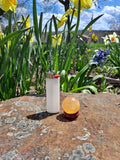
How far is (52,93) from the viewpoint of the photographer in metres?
1.08

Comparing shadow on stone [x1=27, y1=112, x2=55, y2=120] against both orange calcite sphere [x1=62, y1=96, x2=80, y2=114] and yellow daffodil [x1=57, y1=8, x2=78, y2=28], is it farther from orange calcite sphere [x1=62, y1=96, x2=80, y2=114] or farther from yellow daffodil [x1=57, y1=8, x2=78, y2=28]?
yellow daffodil [x1=57, y1=8, x2=78, y2=28]

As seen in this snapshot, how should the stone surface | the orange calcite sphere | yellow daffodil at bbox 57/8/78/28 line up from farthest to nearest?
yellow daffodil at bbox 57/8/78/28 → the orange calcite sphere → the stone surface

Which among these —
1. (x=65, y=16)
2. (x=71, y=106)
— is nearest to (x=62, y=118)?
(x=71, y=106)

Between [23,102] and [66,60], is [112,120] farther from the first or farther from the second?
[66,60]

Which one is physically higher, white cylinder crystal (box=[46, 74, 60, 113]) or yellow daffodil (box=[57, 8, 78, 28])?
yellow daffodil (box=[57, 8, 78, 28])

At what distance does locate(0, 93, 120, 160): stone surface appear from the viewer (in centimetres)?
75

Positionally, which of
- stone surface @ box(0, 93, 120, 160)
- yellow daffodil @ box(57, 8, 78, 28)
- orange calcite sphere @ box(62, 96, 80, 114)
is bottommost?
stone surface @ box(0, 93, 120, 160)

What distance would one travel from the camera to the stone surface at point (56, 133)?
75 centimetres

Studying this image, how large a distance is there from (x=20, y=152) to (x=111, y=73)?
8.86 ft

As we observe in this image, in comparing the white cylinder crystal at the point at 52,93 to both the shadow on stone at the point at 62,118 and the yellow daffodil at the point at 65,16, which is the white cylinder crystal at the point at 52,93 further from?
the yellow daffodil at the point at 65,16

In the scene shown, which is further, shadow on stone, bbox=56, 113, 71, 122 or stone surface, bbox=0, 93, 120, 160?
shadow on stone, bbox=56, 113, 71, 122

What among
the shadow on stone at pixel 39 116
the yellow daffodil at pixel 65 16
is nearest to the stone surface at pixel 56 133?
the shadow on stone at pixel 39 116

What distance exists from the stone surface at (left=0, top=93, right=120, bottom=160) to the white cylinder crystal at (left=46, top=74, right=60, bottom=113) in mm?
52

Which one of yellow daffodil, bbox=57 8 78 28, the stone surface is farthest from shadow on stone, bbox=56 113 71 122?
yellow daffodil, bbox=57 8 78 28
